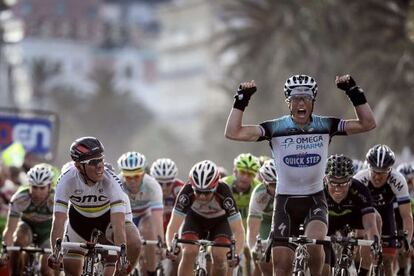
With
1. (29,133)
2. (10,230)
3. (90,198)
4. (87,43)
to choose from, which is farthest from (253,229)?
(87,43)

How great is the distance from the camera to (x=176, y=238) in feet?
57.5

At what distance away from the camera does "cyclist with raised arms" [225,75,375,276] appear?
599 inches

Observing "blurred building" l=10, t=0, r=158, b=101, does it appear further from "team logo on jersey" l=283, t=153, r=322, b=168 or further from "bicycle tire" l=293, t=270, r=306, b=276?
"bicycle tire" l=293, t=270, r=306, b=276

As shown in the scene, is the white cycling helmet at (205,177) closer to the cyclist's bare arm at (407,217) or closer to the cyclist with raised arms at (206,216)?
the cyclist with raised arms at (206,216)

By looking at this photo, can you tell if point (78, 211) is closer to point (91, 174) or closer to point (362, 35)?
point (91, 174)

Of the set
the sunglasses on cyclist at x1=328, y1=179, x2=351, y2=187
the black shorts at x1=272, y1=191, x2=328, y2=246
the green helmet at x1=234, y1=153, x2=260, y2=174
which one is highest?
the green helmet at x1=234, y1=153, x2=260, y2=174

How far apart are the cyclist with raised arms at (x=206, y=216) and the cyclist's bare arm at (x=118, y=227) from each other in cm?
261

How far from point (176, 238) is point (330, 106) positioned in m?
44.5

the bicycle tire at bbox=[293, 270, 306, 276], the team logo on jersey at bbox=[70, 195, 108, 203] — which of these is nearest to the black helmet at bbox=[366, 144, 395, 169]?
the bicycle tire at bbox=[293, 270, 306, 276]

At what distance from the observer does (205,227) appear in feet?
62.4

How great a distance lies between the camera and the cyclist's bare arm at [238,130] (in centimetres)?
1505

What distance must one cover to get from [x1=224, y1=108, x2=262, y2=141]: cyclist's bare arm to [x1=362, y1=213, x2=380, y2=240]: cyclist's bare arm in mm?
2158

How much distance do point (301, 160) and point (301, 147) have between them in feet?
0.44

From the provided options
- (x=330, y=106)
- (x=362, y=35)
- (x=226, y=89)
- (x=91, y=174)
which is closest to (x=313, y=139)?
(x=91, y=174)
